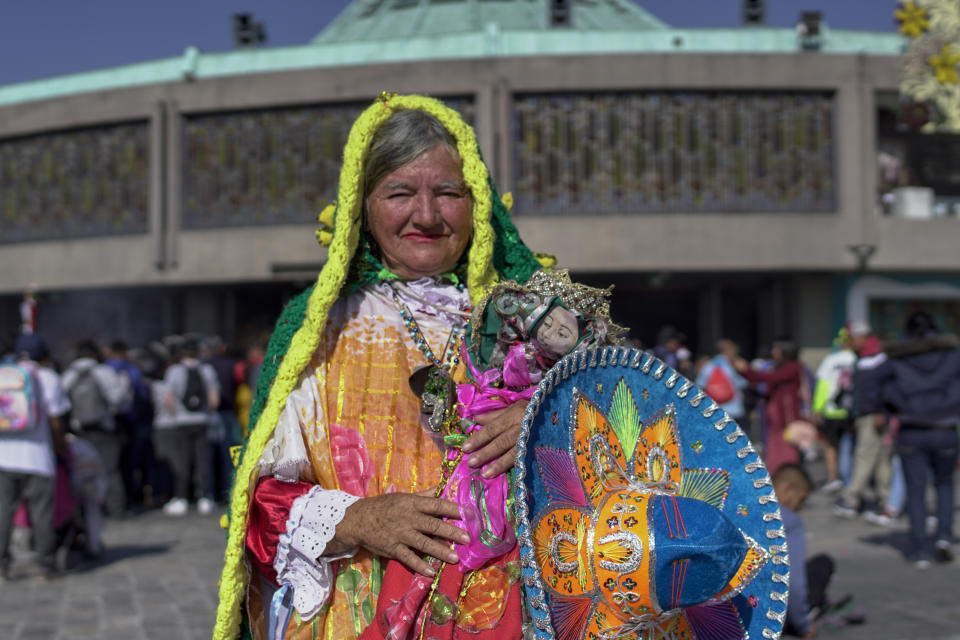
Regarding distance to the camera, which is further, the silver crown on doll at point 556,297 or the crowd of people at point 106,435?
the crowd of people at point 106,435

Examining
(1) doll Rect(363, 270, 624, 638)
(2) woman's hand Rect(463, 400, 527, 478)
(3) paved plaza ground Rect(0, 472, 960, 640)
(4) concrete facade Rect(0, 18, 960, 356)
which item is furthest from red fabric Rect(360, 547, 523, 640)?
(4) concrete facade Rect(0, 18, 960, 356)

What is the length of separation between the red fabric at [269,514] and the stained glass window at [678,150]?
1844cm

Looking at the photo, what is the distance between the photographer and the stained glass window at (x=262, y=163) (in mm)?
21172

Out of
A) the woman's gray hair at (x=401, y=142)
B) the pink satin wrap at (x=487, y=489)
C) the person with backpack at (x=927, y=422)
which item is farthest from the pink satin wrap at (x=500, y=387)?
the person with backpack at (x=927, y=422)

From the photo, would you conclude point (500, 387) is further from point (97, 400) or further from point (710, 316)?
point (710, 316)

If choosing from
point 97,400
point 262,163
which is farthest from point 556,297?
point 262,163

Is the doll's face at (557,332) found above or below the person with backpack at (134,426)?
above

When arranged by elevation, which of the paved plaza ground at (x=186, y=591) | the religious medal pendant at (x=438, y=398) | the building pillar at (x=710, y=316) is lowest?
the paved plaza ground at (x=186, y=591)

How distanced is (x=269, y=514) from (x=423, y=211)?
80cm

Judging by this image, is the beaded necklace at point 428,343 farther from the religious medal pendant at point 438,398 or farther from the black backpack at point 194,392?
the black backpack at point 194,392

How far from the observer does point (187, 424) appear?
11.0m

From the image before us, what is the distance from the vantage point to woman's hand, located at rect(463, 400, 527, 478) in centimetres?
193

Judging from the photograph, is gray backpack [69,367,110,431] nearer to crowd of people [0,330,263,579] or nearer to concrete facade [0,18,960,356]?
crowd of people [0,330,263,579]

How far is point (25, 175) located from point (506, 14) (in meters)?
13.6
